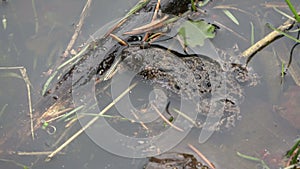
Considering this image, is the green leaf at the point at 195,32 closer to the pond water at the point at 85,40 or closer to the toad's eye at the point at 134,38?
the pond water at the point at 85,40

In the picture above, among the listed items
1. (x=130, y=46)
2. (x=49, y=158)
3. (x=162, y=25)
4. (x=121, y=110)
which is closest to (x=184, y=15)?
(x=162, y=25)

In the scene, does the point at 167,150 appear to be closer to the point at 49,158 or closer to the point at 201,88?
the point at 201,88

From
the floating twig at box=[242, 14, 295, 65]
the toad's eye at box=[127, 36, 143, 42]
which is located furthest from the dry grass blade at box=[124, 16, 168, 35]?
the floating twig at box=[242, 14, 295, 65]

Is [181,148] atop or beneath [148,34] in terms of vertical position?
beneath

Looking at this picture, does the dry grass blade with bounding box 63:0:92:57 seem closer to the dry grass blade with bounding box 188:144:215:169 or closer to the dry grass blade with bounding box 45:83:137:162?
the dry grass blade with bounding box 45:83:137:162

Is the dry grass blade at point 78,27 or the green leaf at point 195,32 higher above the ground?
the dry grass blade at point 78,27

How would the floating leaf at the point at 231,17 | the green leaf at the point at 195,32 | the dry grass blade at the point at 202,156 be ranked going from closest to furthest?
1. the dry grass blade at the point at 202,156
2. the green leaf at the point at 195,32
3. the floating leaf at the point at 231,17

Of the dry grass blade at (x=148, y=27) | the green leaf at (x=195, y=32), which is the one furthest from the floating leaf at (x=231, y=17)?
the dry grass blade at (x=148, y=27)
